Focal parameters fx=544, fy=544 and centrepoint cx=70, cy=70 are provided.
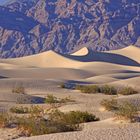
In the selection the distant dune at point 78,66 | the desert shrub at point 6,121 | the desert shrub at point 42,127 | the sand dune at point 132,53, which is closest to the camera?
the desert shrub at point 42,127

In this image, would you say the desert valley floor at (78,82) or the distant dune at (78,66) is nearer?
the desert valley floor at (78,82)

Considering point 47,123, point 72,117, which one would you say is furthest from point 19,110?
point 47,123

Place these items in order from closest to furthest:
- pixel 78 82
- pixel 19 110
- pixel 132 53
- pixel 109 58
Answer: pixel 19 110 < pixel 78 82 < pixel 109 58 < pixel 132 53

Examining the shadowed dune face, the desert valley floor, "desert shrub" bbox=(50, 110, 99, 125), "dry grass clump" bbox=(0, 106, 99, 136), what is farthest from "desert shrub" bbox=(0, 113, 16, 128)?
the shadowed dune face

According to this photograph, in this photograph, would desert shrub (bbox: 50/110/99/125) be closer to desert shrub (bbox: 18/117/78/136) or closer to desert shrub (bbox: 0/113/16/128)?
desert shrub (bbox: 18/117/78/136)

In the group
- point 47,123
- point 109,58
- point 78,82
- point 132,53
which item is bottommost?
point 109,58

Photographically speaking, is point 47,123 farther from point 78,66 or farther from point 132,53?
point 132,53

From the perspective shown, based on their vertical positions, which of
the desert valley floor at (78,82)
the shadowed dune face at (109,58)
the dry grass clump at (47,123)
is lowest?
the shadowed dune face at (109,58)

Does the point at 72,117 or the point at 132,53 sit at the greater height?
the point at 72,117

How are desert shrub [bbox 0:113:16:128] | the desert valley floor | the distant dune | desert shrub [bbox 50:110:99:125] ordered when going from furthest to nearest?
the distant dune, desert shrub [bbox 0:113:16:128], desert shrub [bbox 50:110:99:125], the desert valley floor

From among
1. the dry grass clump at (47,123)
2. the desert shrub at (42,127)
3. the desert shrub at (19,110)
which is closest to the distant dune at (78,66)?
the desert shrub at (19,110)

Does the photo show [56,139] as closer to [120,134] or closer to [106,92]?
[120,134]

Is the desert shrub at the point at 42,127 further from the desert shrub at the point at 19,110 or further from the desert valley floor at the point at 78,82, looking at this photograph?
the desert shrub at the point at 19,110

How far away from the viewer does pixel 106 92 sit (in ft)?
112
